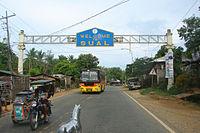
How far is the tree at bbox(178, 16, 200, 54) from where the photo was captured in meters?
14.0

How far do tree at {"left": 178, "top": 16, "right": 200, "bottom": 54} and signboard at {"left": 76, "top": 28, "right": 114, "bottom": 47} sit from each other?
28.3ft

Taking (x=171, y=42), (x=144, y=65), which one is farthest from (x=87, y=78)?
(x=144, y=65)

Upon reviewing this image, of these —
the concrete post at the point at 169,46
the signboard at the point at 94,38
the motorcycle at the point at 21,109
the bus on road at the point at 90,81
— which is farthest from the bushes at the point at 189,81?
the motorcycle at the point at 21,109

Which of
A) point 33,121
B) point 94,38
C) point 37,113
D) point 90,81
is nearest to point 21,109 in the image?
point 37,113

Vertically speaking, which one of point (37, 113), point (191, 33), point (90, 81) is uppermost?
point (191, 33)

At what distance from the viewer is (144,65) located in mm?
37375

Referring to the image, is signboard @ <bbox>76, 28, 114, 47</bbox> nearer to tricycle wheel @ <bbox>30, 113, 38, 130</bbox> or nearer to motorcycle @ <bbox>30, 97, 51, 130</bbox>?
motorcycle @ <bbox>30, 97, 51, 130</bbox>

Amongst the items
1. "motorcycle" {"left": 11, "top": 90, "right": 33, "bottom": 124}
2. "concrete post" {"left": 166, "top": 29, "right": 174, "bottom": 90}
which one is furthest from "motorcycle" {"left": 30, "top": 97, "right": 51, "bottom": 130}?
"concrete post" {"left": 166, "top": 29, "right": 174, "bottom": 90}

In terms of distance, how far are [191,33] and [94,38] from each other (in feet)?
33.7

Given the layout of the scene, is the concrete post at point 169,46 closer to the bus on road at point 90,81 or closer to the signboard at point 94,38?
the signboard at point 94,38

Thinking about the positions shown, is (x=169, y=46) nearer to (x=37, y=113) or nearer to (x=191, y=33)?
(x=191, y=33)

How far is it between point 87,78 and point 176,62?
11561 millimetres

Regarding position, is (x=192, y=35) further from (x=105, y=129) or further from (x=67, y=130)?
(x=67, y=130)

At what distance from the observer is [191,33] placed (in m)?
14.4
